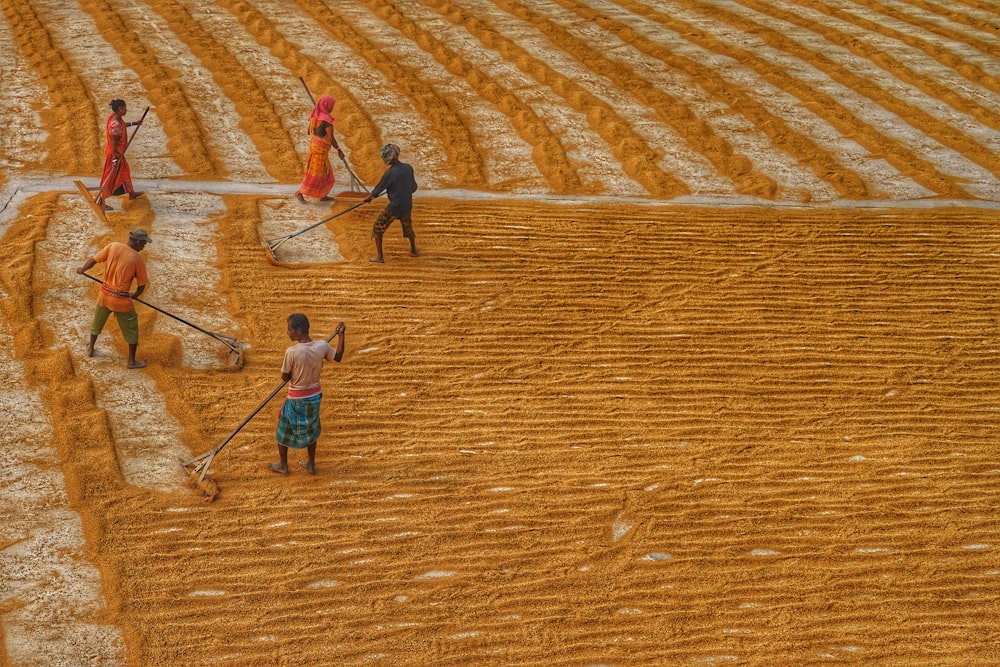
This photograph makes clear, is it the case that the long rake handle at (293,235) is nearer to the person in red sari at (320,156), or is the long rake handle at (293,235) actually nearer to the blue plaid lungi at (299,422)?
the person in red sari at (320,156)

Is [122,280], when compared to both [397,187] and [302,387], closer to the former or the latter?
[302,387]

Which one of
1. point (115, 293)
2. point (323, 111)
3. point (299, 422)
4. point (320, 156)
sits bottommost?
point (299, 422)

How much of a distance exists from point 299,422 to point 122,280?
Result: 2260mm

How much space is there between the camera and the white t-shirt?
24.5ft

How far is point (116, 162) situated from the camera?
448 inches

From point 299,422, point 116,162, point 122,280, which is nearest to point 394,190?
point 122,280

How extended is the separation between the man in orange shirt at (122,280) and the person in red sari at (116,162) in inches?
116

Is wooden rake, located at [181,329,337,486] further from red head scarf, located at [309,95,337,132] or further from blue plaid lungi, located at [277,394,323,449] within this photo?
red head scarf, located at [309,95,337,132]

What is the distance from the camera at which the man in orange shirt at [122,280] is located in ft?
28.0

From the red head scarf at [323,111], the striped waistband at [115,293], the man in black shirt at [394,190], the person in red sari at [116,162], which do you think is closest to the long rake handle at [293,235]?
the man in black shirt at [394,190]

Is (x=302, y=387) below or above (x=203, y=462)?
above

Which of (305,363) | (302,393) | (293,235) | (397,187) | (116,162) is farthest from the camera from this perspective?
(116,162)

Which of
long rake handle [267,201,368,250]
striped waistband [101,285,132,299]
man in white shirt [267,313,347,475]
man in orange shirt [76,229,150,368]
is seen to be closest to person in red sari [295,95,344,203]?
long rake handle [267,201,368,250]

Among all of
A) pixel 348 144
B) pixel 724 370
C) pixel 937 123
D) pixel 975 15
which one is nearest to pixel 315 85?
pixel 348 144
